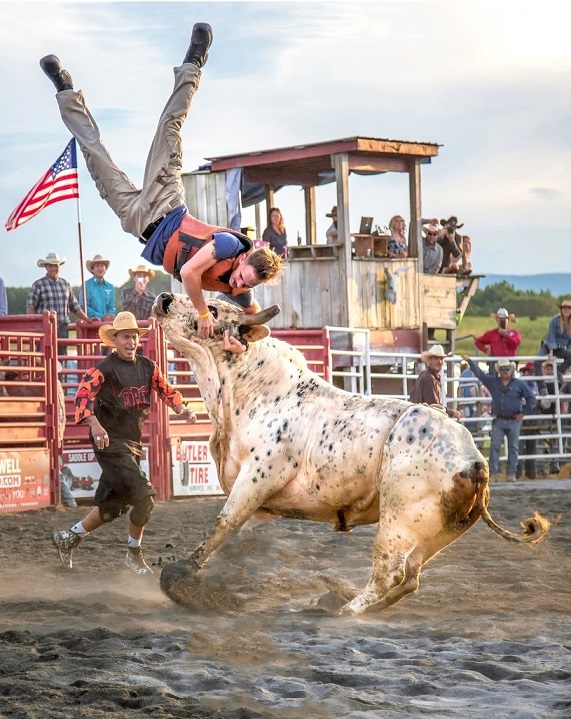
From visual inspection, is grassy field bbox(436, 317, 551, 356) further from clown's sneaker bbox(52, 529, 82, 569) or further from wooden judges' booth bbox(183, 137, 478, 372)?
clown's sneaker bbox(52, 529, 82, 569)

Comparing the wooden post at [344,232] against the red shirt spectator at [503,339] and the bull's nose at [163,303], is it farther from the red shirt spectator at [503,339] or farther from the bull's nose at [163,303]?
the bull's nose at [163,303]

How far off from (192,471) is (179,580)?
730 cm

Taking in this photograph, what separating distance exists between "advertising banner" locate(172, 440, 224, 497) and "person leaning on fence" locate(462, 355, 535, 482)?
13.6ft

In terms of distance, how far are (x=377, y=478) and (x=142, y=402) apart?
9.15 ft

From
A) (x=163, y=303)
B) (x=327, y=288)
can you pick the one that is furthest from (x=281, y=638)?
(x=327, y=288)

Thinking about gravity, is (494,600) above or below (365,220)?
below

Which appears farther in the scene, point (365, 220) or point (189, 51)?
point (365, 220)

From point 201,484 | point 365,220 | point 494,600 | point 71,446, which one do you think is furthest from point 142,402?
point 365,220

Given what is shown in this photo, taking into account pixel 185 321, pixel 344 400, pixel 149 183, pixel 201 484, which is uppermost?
pixel 149 183

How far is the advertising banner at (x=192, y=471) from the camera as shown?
13.1 meters

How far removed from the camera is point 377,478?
588 centimetres

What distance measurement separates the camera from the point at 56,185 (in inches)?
578

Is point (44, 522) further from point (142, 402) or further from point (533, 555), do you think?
point (533, 555)

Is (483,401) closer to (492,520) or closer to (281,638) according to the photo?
(492,520)
